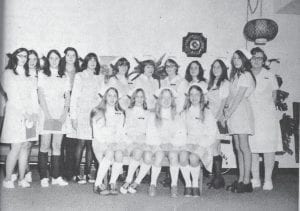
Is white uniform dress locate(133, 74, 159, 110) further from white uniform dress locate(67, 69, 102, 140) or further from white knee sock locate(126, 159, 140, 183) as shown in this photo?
white knee sock locate(126, 159, 140, 183)

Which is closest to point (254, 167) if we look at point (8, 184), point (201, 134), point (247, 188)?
point (247, 188)

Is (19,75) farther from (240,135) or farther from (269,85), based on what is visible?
(269,85)

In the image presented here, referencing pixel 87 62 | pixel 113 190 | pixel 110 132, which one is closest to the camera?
pixel 113 190

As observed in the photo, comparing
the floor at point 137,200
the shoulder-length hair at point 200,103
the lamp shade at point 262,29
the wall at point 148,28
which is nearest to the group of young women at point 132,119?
the shoulder-length hair at point 200,103

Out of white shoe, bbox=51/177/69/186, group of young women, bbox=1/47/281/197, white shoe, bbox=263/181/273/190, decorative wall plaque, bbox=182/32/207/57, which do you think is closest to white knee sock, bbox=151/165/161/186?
group of young women, bbox=1/47/281/197

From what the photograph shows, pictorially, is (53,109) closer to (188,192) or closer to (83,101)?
(83,101)

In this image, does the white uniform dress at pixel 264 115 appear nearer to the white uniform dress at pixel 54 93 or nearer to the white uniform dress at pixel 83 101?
the white uniform dress at pixel 83 101

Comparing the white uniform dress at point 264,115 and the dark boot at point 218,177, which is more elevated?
the white uniform dress at point 264,115

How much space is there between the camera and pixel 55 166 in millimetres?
3391

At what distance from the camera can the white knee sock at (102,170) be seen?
3116mm

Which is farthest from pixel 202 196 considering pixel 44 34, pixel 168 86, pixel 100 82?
pixel 44 34

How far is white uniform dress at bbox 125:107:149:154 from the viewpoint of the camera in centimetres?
330

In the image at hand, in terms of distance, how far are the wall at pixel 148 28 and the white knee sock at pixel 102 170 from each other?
171 centimetres

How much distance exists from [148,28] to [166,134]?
5.62ft
